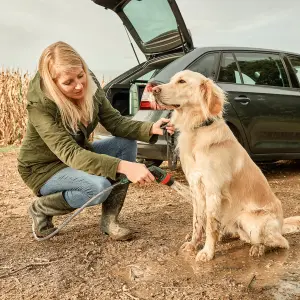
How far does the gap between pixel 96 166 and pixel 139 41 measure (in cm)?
414

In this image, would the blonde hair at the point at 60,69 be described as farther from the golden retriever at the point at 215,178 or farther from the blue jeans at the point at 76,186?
the golden retriever at the point at 215,178

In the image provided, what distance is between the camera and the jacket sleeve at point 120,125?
3850 millimetres

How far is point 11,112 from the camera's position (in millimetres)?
12078

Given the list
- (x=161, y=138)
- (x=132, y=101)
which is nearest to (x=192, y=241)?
(x=161, y=138)

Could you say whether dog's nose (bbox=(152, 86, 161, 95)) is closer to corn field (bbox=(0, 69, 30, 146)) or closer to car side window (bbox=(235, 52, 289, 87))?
car side window (bbox=(235, 52, 289, 87))

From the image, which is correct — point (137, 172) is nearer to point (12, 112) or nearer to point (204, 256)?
point (204, 256)

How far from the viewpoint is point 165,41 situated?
6.28 meters

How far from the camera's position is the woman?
3146 mm

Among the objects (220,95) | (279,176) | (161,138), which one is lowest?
(279,176)

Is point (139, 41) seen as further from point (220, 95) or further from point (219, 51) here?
point (220, 95)

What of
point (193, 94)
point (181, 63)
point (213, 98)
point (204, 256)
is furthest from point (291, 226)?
point (181, 63)

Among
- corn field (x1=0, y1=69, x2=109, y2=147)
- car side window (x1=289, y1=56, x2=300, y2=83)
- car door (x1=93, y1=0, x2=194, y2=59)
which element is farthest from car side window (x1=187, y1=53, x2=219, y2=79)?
corn field (x1=0, y1=69, x2=109, y2=147)

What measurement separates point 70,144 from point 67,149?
0.17ft

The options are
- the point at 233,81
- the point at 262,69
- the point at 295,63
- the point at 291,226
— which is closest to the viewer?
the point at 291,226
